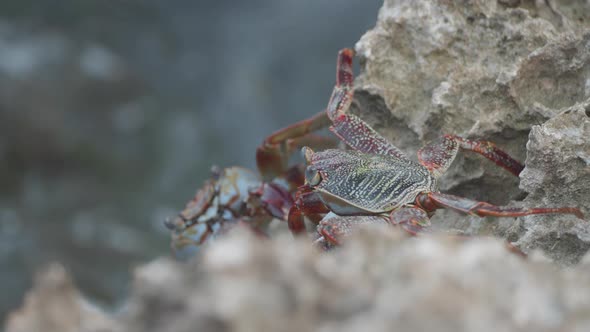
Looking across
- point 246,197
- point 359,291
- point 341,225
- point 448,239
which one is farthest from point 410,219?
point 246,197

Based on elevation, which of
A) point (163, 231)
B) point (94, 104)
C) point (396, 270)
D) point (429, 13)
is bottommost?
point (396, 270)

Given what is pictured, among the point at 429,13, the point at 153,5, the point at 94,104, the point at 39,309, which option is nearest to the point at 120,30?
the point at 153,5

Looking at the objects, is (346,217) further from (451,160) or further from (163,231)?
(163,231)

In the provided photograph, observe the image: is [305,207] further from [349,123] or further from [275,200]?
[275,200]

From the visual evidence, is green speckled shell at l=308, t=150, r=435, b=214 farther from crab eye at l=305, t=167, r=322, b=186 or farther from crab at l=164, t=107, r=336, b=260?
crab at l=164, t=107, r=336, b=260

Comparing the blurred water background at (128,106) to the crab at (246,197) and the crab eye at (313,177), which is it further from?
the crab eye at (313,177)

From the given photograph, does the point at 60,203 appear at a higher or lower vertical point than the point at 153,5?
lower
